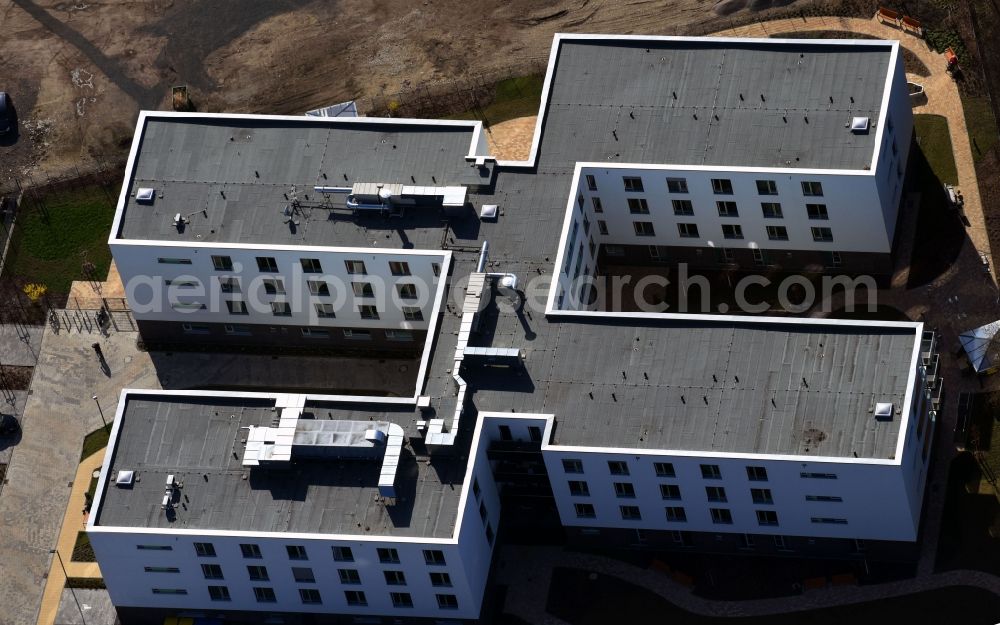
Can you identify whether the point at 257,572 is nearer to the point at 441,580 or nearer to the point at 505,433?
the point at 441,580

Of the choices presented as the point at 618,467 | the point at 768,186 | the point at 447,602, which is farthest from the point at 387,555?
the point at 768,186

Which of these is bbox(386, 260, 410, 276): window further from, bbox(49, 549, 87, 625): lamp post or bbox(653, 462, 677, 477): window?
bbox(49, 549, 87, 625): lamp post

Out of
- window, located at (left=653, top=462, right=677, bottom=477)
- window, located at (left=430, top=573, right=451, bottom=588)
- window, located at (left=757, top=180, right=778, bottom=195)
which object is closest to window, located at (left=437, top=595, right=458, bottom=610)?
window, located at (left=430, top=573, right=451, bottom=588)

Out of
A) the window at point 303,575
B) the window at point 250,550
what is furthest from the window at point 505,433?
the window at point 250,550

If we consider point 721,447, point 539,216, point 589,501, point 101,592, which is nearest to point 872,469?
point 721,447

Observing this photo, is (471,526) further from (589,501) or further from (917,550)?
(917,550)

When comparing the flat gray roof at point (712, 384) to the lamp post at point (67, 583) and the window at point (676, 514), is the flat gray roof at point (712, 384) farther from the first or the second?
the lamp post at point (67, 583)

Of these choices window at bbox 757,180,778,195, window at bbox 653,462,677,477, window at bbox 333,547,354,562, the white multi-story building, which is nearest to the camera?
the white multi-story building
